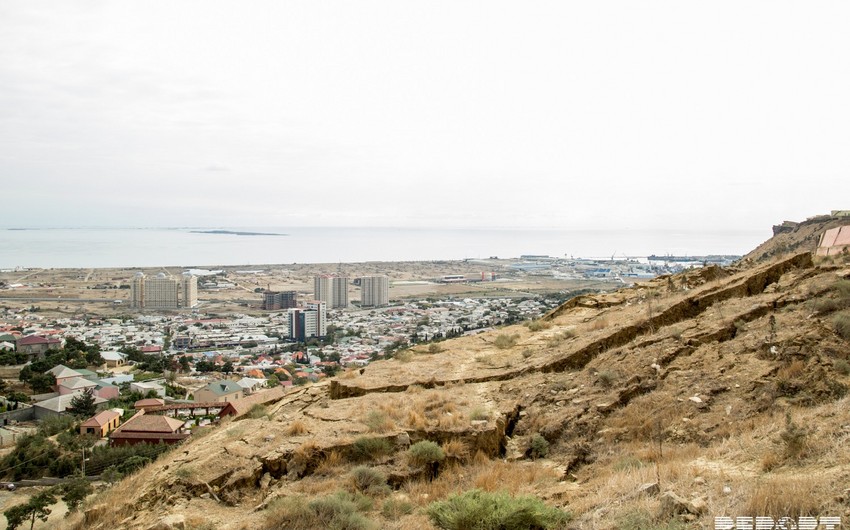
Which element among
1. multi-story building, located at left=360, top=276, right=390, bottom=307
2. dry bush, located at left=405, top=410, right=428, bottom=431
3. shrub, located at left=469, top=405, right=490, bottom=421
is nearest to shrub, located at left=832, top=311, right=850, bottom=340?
shrub, located at left=469, top=405, right=490, bottom=421

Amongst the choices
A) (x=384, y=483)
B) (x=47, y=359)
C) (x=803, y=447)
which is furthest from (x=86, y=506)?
(x=47, y=359)

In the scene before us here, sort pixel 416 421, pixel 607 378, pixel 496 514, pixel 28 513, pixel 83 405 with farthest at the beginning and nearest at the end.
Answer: pixel 83 405, pixel 28 513, pixel 607 378, pixel 416 421, pixel 496 514

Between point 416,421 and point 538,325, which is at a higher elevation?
point 538,325

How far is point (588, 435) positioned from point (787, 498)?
9.69ft

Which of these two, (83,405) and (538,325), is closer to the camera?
(538,325)

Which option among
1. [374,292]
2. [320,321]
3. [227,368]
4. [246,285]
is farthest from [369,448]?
[246,285]

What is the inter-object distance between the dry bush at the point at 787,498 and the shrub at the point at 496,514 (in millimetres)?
1332

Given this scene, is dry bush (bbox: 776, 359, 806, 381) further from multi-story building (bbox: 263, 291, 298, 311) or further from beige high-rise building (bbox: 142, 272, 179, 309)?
beige high-rise building (bbox: 142, 272, 179, 309)

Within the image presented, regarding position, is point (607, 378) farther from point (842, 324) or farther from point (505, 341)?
point (505, 341)

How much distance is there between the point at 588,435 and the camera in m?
6.36

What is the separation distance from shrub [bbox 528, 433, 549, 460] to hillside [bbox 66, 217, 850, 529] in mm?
17

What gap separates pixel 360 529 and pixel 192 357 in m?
43.5

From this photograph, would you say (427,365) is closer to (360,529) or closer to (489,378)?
(489,378)

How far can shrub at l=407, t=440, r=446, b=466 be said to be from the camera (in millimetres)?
6016
